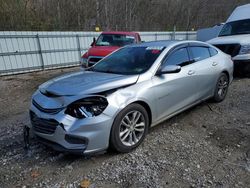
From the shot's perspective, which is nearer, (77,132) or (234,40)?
(77,132)

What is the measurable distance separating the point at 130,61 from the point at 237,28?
6423 millimetres

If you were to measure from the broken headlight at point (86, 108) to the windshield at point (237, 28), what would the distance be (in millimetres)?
7398

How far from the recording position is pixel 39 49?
11.5m

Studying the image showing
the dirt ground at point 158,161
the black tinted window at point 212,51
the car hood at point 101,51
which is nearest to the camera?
the dirt ground at point 158,161

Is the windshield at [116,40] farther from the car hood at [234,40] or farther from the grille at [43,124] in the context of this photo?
the grille at [43,124]

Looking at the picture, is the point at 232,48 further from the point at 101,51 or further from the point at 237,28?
the point at 101,51

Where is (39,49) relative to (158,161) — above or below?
below

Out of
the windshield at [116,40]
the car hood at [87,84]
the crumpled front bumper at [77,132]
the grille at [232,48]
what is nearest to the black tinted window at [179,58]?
Result: the car hood at [87,84]

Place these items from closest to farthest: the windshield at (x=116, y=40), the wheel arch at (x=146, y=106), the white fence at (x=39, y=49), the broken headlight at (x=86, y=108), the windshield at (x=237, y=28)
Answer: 1. the broken headlight at (x=86, y=108)
2. the wheel arch at (x=146, y=106)
3. the windshield at (x=237, y=28)
4. the windshield at (x=116, y=40)
5. the white fence at (x=39, y=49)

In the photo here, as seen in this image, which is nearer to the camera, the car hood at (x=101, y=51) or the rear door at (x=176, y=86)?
the rear door at (x=176, y=86)

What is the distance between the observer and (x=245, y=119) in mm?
4406

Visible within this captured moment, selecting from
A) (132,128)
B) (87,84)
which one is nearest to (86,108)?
(87,84)

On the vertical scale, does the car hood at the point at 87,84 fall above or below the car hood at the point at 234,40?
above

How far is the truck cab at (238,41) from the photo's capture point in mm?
7402
